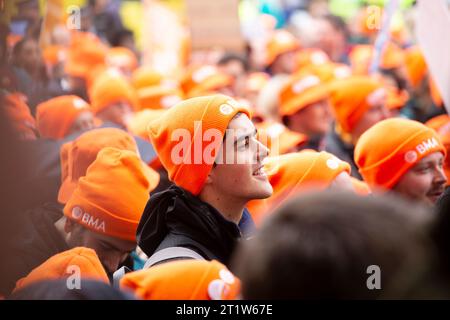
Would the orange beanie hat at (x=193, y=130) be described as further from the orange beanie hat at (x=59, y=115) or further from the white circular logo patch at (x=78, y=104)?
the white circular logo patch at (x=78, y=104)

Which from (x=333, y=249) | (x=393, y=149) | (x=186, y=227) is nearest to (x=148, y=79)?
(x=393, y=149)

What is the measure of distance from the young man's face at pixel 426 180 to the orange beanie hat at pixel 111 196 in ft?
4.44

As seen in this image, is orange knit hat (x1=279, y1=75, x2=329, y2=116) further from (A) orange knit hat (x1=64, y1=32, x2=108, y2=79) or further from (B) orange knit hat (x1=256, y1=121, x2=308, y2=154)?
(A) orange knit hat (x1=64, y1=32, x2=108, y2=79)

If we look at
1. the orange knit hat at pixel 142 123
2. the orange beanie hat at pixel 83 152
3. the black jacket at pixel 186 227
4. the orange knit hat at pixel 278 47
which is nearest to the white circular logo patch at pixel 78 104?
the orange knit hat at pixel 142 123

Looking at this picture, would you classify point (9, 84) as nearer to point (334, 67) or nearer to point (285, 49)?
point (334, 67)

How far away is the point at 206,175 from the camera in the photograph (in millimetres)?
4273

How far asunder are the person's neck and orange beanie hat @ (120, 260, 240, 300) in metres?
1.10

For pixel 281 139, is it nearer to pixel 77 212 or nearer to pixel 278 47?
pixel 77 212

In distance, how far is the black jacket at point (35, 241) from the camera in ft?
14.2

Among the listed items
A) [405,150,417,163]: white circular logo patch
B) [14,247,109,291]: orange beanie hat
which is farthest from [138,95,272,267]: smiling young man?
[405,150,417,163]: white circular logo patch

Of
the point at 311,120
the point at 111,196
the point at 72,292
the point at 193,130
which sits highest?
the point at 193,130

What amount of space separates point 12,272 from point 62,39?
5476mm

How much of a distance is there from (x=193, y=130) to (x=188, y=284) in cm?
126
